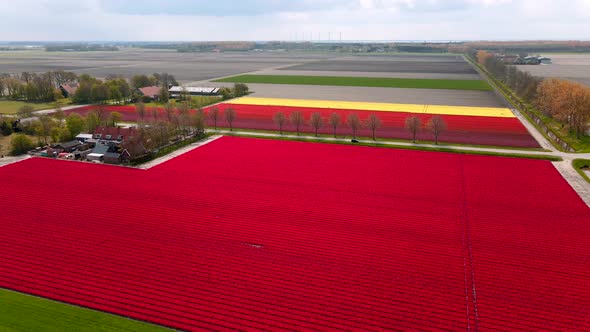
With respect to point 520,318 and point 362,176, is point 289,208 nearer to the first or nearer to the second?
point 362,176

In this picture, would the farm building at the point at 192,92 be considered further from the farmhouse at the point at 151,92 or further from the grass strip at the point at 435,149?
the grass strip at the point at 435,149

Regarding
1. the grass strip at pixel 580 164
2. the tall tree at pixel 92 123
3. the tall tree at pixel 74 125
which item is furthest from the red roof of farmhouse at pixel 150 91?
the grass strip at pixel 580 164

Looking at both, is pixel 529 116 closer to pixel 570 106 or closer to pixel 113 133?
pixel 570 106

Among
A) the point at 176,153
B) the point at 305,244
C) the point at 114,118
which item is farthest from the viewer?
the point at 114,118

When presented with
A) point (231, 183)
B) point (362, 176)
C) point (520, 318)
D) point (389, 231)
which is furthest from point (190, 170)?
point (520, 318)

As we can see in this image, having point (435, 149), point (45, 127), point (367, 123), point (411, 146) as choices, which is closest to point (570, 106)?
point (435, 149)

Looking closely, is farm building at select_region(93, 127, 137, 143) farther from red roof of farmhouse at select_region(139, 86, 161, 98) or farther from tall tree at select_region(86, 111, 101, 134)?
red roof of farmhouse at select_region(139, 86, 161, 98)
